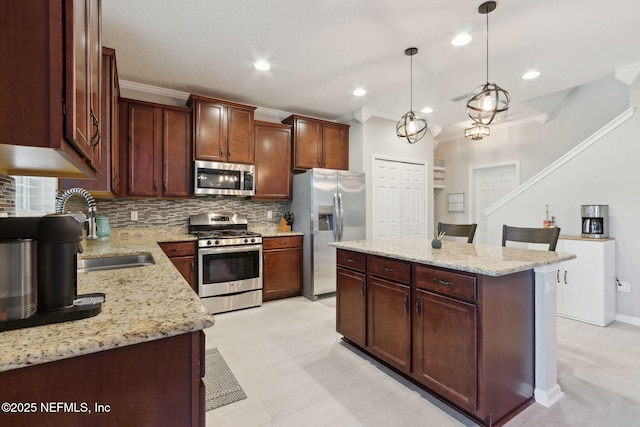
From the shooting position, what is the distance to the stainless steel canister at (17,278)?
31.4 inches

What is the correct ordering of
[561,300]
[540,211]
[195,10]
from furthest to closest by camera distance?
[540,211], [561,300], [195,10]

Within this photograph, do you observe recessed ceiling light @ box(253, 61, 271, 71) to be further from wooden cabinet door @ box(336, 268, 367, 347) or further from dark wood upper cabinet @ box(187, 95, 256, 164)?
wooden cabinet door @ box(336, 268, 367, 347)

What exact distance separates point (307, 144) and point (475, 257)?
10.3ft

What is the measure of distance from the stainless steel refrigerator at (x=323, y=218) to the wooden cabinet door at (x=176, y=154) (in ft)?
4.90

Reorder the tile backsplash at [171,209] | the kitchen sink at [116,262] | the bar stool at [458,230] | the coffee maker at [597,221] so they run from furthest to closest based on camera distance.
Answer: the tile backsplash at [171,209] → the coffee maker at [597,221] → the bar stool at [458,230] → the kitchen sink at [116,262]

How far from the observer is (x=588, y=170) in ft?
11.9

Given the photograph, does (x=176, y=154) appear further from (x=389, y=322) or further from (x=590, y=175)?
(x=590, y=175)

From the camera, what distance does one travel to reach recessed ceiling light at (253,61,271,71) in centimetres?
318

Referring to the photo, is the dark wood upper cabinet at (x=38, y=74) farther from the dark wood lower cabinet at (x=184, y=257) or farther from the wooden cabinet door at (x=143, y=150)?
the wooden cabinet door at (x=143, y=150)

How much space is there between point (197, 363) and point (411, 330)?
1591 millimetres

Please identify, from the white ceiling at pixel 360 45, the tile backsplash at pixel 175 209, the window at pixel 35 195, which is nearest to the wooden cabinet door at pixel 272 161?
the tile backsplash at pixel 175 209

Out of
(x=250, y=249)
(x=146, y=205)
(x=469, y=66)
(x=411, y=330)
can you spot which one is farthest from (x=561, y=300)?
(x=146, y=205)

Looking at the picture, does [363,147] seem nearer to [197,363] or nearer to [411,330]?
[411,330]

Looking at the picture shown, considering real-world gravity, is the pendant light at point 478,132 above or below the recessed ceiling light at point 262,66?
below
